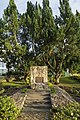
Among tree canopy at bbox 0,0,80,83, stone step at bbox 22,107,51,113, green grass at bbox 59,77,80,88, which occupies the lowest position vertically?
stone step at bbox 22,107,51,113

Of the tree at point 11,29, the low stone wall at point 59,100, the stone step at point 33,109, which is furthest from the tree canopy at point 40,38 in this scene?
the stone step at point 33,109

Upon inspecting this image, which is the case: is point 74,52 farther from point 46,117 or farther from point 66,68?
point 46,117

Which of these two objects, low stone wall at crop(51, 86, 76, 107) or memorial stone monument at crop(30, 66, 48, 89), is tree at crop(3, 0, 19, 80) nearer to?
memorial stone monument at crop(30, 66, 48, 89)

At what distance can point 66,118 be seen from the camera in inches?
269

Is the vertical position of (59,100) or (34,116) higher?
(59,100)

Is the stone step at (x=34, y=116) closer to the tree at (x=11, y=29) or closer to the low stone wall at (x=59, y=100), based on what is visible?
the low stone wall at (x=59, y=100)

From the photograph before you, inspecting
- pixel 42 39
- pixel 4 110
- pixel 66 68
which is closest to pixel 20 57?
pixel 42 39

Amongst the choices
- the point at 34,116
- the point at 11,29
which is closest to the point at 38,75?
the point at 11,29

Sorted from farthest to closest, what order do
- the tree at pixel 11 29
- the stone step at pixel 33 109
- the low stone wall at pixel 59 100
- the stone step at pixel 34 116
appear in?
the tree at pixel 11 29, the low stone wall at pixel 59 100, the stone step at pixel 33 109, the stone step at pixel 34 116

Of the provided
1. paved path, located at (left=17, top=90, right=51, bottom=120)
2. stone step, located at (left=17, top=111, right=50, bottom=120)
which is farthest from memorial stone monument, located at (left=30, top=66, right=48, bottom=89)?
stone step, located at (left=17, top=111, right=50, bottom=120)

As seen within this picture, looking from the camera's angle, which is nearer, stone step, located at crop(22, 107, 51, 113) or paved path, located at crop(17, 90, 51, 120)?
paved path, located at crop(17, 90, 51, 120)

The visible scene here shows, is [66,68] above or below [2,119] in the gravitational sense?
above

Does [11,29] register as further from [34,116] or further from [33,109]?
[34,116]

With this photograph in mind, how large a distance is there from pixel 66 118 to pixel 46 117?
3.07 metres
